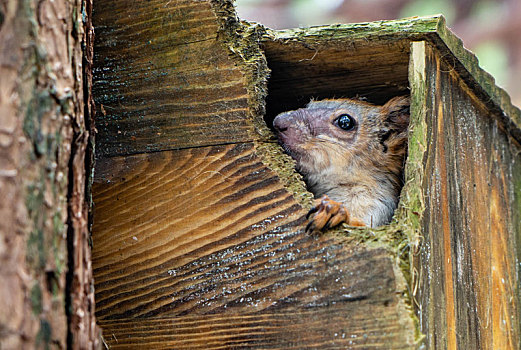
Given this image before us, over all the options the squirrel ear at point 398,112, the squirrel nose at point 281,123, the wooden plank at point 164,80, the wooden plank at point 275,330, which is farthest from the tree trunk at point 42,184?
the squirrel ear at point 398,112

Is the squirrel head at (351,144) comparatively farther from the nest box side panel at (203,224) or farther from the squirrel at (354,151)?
the nest box side panel at (203,224)

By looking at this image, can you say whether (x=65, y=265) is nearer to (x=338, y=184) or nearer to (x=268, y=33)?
(x=268, y=33)

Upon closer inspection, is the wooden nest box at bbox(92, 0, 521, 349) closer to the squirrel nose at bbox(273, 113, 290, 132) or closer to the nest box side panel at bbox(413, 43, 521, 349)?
the nest box side panel at bbox(413, 43, 521, 349)

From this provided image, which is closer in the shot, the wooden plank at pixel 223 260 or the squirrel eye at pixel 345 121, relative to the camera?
the wooden plank at pixel 223 260

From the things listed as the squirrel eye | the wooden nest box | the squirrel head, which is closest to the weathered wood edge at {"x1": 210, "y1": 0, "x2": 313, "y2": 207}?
the wooden nest box

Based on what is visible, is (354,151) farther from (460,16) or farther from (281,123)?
(460,16)

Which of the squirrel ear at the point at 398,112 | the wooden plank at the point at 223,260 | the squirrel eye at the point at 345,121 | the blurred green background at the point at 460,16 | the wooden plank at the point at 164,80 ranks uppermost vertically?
the blurred green background at the point at 460,16
